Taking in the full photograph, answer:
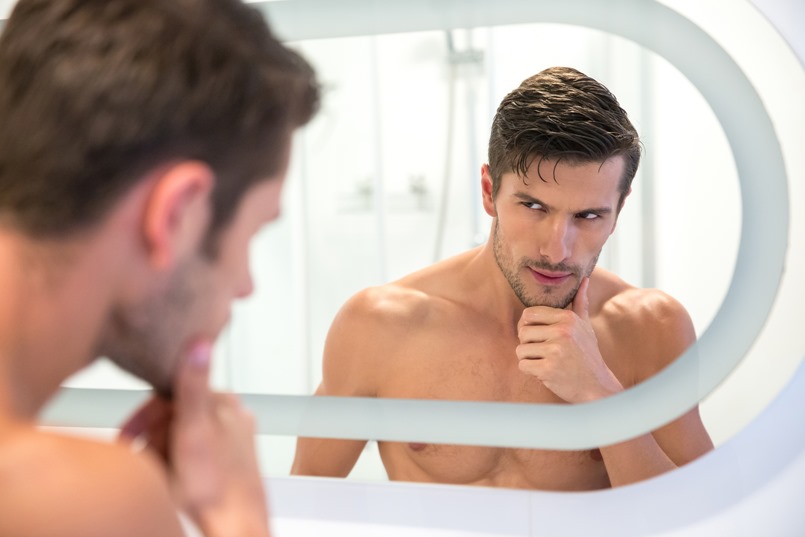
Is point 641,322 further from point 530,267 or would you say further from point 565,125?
point 565,125

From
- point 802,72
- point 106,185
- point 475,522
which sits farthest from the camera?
point 475,522

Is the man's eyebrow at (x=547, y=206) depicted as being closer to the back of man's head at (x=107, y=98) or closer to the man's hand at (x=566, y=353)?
the man's hand at (x=566, y=353)

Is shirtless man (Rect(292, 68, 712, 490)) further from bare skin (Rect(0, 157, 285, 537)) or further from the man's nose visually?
bare skin (Rect(0, 157, 285, 537))

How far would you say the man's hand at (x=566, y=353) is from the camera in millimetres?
1000

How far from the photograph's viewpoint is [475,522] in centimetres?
103

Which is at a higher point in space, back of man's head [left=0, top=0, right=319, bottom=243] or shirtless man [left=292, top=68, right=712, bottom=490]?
back of man's head [left=0, top=0, right=319, bottom=243]

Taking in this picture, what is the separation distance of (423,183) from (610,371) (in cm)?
33

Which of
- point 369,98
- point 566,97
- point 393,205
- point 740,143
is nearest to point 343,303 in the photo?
point 393,205

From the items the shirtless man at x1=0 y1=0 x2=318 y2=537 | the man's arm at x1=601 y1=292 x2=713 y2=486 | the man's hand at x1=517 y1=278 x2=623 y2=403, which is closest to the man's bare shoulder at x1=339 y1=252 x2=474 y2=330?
the man's hand at x1=517 y1=278 x2=623 y2=403

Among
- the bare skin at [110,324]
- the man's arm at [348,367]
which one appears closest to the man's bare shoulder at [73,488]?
the bare skin at [110,324]

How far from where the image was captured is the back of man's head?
548mm

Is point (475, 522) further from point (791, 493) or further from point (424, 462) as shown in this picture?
point (791, 493)

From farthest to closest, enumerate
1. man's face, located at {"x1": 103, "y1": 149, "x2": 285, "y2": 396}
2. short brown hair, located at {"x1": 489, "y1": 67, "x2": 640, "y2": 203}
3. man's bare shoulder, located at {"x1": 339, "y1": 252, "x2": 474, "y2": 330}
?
man's bare shoulder, located at {"x1": 339, "y1": 252, "x2": 474, "y2": 330} → short brown hair, located at {"x1": 489, "y1": 67, "x2": 640, "y2": 203} → man's face, located at {"x1": 103, "y1": 149, "x2": 285, "y2": 396}

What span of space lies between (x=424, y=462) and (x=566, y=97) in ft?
1.59
